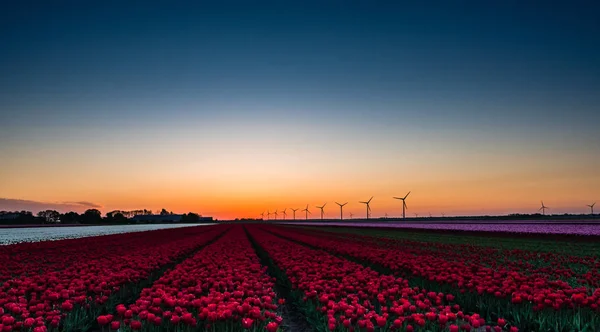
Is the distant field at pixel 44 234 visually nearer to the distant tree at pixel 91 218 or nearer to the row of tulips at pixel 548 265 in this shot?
the row of tulips at pixel 548 265

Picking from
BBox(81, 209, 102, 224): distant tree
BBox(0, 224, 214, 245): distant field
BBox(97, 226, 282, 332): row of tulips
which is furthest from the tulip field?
BBox(81, 209, 102, 224): distant tree

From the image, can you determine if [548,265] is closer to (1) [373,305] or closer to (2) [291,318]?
(1) [373,305]

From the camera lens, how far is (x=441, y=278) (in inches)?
426

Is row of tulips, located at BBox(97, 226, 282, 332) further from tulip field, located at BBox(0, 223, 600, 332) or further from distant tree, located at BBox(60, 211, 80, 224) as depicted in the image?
distant tree, located at BBox(60, 211, 80, 224)

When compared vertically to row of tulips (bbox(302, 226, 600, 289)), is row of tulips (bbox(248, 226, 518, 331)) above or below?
above

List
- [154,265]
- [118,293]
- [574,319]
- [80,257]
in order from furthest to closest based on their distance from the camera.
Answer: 1. [80,257]
2. [154,265]
3. [118,293]
4. [574,319]

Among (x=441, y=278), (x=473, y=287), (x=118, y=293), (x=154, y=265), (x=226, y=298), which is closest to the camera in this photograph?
(x=226, y=298)

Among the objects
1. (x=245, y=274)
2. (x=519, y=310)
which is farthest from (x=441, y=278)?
(x=245, y=274)

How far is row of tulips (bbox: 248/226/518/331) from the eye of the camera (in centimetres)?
655

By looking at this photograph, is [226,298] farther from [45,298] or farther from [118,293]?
[118,293]

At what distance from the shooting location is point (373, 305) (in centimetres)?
973

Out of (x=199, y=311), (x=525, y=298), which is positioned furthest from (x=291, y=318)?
(x=525, y=298)

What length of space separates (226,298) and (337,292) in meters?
2.38

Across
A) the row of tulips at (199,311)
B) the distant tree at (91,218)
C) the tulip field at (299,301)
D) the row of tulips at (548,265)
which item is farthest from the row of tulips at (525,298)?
the distant tree at (91,218)
